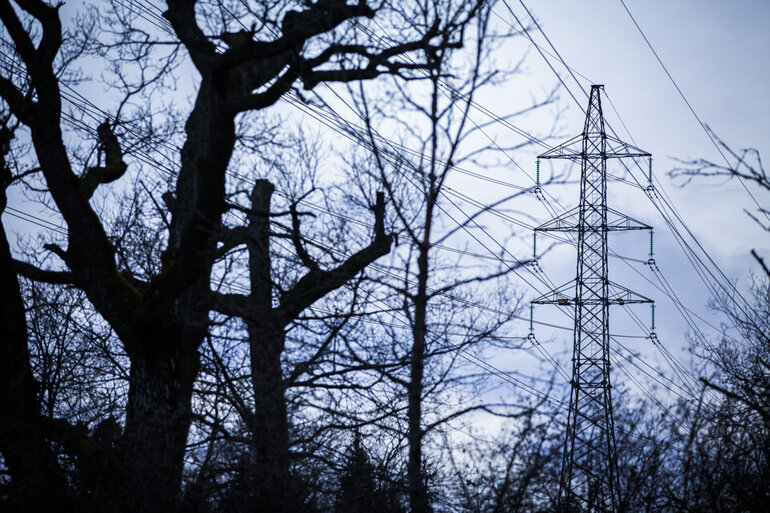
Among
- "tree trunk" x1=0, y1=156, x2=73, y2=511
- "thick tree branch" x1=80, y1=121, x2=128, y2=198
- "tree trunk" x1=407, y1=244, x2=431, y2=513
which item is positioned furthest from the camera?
"thick tree branch" x1=80, y1=121, x2=128, y2=198

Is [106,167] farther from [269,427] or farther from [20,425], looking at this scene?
[269,427]

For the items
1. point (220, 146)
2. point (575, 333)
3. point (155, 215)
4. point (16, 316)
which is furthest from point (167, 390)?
point (575, 333)

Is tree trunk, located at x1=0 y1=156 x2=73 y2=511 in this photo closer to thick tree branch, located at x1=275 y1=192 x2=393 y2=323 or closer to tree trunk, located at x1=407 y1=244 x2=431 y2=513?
thick tree branch, located at x1=275 y1=192 x2=393 y2=323

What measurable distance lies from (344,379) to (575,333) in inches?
317

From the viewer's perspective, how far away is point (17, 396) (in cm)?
864

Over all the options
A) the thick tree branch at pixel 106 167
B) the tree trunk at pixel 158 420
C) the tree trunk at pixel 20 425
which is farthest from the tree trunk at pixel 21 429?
the thick tree branch at pixel 106 167

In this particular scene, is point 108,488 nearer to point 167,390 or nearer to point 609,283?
point 167,390

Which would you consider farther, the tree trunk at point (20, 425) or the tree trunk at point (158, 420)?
the tree trunk at point (20, 425)

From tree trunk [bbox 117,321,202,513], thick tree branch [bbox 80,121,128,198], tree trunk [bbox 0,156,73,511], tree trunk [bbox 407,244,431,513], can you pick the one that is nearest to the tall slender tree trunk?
tree trunk [bbox 117,321,202,513]

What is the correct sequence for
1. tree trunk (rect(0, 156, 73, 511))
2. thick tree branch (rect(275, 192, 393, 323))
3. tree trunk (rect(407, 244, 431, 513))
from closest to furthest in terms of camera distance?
tree trunk (rect(407, 244, 431, 513)) < thick tree branch (rect(275, 192, 393, 323)) < tree trunk (rect(0, 156, 73, 511))

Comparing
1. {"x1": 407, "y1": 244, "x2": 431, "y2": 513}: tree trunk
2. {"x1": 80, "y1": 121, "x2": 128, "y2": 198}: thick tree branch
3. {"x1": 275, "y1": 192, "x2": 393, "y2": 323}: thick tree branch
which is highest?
{"x1": 80, "y1": 121, "x2": 128, "y2": 198}: thick tree branch

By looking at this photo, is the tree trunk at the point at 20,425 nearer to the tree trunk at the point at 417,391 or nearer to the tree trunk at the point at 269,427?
the tree trunk at the point at 269,427

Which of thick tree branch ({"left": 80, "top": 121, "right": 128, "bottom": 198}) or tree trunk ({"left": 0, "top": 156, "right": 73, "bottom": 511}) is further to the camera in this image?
thick tree branch ({"left": 80, "top": 121, "right": 128, "bottom": 198})

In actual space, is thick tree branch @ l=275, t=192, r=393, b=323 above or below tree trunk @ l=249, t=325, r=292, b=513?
above
